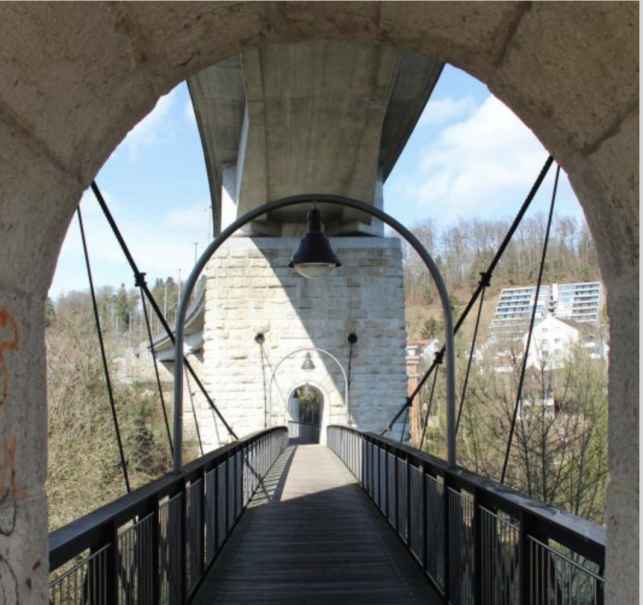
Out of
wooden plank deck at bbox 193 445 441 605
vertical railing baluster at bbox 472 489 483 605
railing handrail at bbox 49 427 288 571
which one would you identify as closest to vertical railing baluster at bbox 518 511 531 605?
vertical railing baluster at bbox 472 489 483 605

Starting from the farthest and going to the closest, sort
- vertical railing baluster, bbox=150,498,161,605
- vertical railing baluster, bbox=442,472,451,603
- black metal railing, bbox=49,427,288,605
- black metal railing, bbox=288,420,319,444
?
black metal railing, bbox=288,420,319,444 < vertical railing baluster, bbox=442,472,451,603 < vertical railing baluster, bbox=150,498,161,605 < black metal railing, bbox=49,427,288,605

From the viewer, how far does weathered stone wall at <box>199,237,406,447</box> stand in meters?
20.0

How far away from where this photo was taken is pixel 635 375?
1.82 meters

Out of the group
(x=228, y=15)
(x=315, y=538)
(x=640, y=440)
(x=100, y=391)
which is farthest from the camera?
(x=100, y=391)

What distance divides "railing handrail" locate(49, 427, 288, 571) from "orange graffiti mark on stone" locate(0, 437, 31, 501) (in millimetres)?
307

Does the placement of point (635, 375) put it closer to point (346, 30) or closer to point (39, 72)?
point (346, 30)

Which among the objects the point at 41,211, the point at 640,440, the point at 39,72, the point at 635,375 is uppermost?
the point at 39,72

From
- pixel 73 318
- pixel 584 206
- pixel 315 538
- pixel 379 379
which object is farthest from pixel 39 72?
pixel 73 318

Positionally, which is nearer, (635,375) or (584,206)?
(635,375)

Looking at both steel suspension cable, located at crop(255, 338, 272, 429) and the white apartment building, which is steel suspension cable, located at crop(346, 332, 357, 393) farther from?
the white apartment building

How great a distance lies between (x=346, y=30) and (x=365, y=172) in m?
15.1

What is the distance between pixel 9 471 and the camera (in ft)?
6.38

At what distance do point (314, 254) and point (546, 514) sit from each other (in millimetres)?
3759

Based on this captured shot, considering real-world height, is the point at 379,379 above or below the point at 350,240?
below
